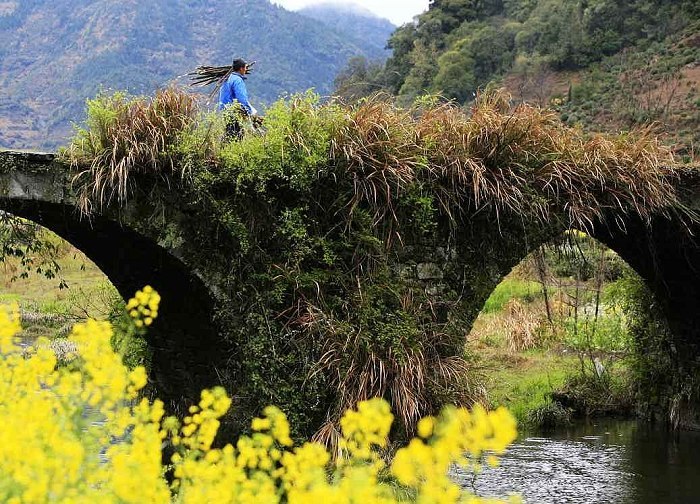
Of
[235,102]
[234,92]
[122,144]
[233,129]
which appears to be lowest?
[122,144]

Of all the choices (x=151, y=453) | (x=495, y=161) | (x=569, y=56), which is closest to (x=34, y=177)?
(x=495, y=161)

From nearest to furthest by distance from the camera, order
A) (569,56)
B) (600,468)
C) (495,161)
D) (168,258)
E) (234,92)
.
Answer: (168,258) → (495,161) → (234,92) → (600,468) → (569,56)

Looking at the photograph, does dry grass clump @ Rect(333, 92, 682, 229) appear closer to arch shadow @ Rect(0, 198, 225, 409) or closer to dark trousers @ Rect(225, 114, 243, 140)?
dark trousers @ Rect(225, 114, 243, 140)

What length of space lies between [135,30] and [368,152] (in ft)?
317

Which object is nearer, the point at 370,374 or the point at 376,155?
the point at 370,374

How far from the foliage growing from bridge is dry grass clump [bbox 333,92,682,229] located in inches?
0.7

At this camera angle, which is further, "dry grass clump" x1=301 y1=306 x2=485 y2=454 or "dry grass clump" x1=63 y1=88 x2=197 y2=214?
"dry grass clump" x1=301 y1=306 x2=485 y2=454

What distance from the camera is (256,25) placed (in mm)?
105875

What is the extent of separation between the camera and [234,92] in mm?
7371

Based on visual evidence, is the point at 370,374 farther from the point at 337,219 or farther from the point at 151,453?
the point at 151,453

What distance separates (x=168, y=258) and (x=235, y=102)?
135cm

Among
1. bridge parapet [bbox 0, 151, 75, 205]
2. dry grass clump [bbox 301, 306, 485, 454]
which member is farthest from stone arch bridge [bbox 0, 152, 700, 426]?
dry grass clump [bbox 301, 306, 485, 454]

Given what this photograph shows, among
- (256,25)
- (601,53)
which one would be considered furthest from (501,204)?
(256,25)

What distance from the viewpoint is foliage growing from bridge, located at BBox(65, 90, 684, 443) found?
20.8 ft
